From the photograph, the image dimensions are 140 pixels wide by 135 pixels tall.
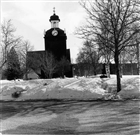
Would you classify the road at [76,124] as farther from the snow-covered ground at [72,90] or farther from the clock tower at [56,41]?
the clock tower at [56,41]


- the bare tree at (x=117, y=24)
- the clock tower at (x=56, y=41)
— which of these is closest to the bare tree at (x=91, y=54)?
the bare tree at (x=117, y=24)

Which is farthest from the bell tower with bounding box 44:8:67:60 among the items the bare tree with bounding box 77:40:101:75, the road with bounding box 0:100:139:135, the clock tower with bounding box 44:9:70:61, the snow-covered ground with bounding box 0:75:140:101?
the road with bounding box 0:100:139:135

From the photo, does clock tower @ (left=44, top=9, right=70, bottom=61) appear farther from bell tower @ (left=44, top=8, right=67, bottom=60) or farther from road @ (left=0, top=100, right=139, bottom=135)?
road @ (left=0, top=100, right=139, bottom=135)

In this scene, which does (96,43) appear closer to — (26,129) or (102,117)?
(102,117)

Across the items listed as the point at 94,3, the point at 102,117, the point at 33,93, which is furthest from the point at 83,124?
the point at 94,3

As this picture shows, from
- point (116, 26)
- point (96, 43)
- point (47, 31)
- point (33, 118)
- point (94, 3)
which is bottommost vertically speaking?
point (33, 118)

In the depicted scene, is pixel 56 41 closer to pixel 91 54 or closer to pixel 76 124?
pixel 91 54

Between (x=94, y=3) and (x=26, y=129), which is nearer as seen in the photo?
(x=26, y=129)

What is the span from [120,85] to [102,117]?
7.38 meters

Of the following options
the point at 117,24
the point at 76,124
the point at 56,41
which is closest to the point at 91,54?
the point at 117,24

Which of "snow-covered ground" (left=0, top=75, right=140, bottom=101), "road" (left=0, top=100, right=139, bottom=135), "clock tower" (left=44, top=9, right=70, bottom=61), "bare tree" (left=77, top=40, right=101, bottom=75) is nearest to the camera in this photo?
"road" (left=0, top=100, right=139, bottom=135)

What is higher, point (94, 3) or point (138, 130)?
point (94, 3)

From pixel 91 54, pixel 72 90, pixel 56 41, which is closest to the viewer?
pixel 72 90

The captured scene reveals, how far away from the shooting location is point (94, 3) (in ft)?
49.5
